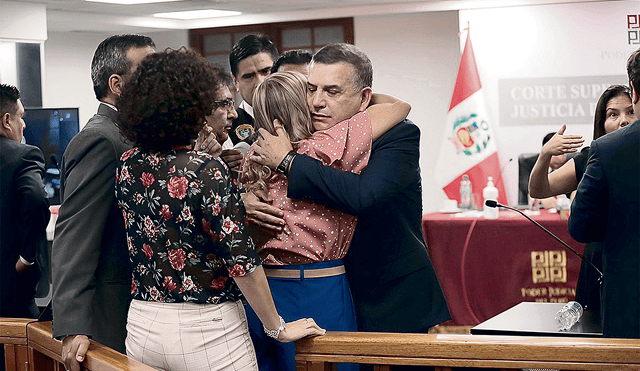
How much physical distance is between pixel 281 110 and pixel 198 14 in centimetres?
714

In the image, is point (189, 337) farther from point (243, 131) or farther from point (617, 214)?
point (243, 131)

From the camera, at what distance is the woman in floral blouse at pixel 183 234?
1.57 m

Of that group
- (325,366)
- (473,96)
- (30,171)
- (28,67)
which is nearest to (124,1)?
(28,67)

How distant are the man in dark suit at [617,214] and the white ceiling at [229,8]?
5784 mm

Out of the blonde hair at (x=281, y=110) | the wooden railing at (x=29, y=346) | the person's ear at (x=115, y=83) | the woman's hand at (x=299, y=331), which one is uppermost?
the person's ear at (x=115, y=83)

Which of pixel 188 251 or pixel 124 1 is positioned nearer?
pixel 188 251

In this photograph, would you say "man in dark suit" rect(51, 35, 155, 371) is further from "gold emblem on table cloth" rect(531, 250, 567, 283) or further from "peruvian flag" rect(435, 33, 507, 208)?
"peruvian flag" rect(435, 33, 507, 208)

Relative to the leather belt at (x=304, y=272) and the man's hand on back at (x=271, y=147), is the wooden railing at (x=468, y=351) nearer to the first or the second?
the leather belt at (x=304, y=272)

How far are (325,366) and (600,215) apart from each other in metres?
0.83

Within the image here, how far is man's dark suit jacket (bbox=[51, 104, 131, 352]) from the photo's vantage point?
179 cm

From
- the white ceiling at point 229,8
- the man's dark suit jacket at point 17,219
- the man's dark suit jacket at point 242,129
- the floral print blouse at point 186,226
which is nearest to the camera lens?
the floral print blouse at point 186,226

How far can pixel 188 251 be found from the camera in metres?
1.59

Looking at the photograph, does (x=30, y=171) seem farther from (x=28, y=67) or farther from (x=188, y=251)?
(x=28, y=67)

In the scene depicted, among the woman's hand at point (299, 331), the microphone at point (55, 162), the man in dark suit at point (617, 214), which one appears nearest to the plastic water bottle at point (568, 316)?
the man in dark suit at point (617, 214)
